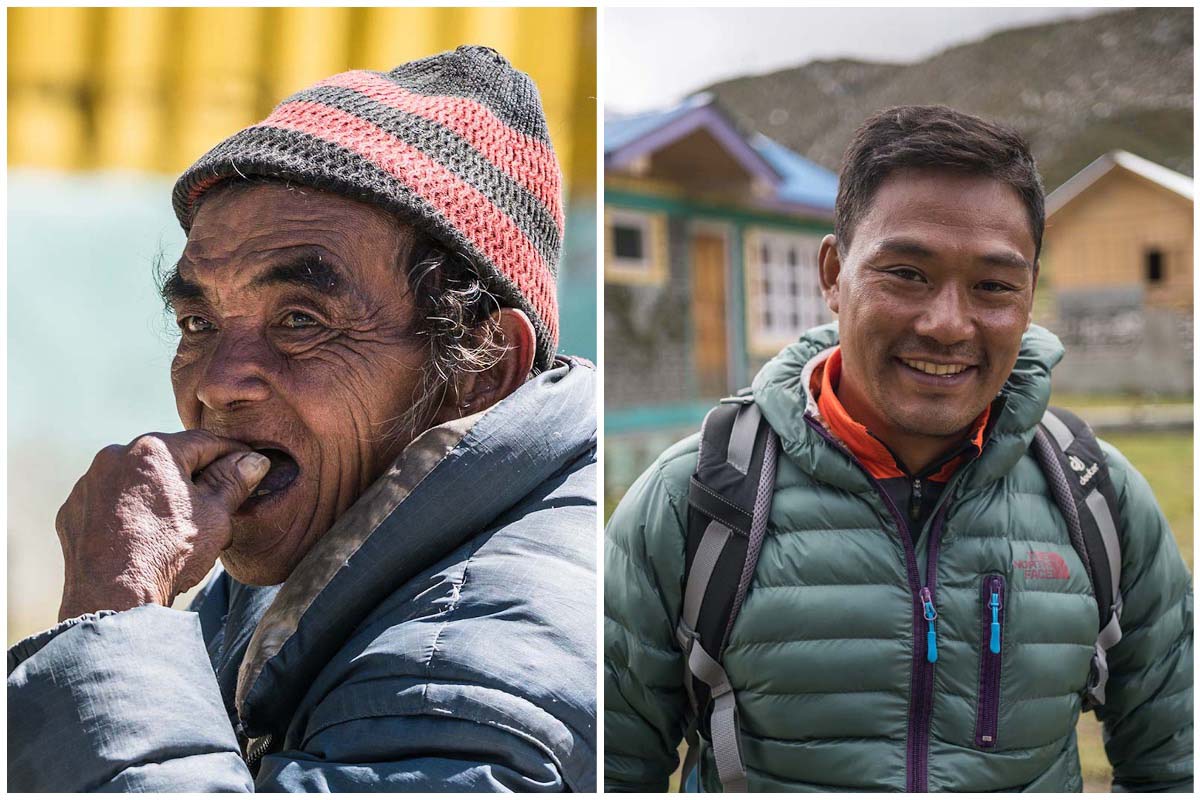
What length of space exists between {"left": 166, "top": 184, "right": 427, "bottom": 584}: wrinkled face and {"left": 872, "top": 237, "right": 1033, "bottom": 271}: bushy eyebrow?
864 mm

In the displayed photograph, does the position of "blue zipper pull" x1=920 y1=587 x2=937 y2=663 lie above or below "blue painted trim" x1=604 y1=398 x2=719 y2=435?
below

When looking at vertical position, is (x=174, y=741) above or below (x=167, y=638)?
below

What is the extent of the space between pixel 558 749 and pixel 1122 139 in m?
3.40

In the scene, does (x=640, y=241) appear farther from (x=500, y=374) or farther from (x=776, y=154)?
(x=500, y=374)

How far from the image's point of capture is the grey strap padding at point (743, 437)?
6.27 ft

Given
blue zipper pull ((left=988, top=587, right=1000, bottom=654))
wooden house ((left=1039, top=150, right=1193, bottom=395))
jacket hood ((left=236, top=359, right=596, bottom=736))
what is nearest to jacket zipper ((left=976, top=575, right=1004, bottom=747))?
blue zipper pull ((left=988, top=587, right=1000, bottom=654))

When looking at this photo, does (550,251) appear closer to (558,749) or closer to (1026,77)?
(558,749)

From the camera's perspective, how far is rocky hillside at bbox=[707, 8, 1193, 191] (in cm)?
250

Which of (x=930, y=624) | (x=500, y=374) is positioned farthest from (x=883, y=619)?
(x=500, y=374)

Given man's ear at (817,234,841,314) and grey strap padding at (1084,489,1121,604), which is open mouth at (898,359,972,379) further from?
grey strap padding at (1084,489,1121,604)

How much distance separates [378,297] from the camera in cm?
177

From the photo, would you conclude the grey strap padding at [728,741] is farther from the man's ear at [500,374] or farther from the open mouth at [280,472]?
the open mouth at [280,472]

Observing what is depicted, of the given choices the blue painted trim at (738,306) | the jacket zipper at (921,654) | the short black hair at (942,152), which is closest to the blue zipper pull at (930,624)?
the jacket zipper at (921,654)

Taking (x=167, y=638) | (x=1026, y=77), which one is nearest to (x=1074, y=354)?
(x=1026, y=77)
